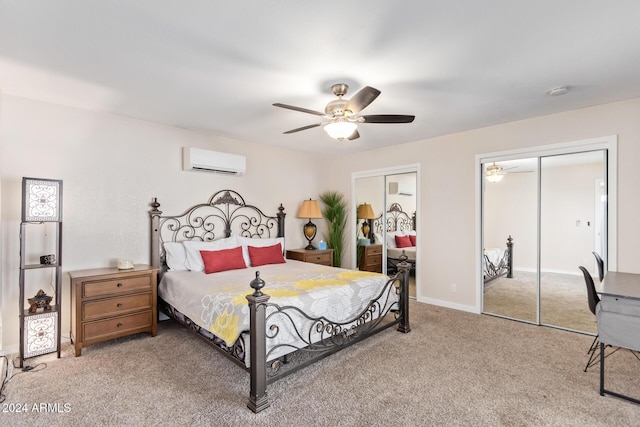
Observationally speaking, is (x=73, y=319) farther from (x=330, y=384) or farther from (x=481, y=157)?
(x=481, y=157)

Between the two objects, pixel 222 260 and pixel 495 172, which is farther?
pixel 495 172

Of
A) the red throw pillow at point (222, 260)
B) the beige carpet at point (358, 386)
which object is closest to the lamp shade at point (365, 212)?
the red throw pillow at point (222, 260)

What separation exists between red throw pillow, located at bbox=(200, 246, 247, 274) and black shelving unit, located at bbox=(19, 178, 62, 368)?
4.65 ft

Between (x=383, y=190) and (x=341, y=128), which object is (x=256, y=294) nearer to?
(x=341, y=128)

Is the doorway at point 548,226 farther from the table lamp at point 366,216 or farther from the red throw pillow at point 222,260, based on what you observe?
the red throw pillow at point 222,260

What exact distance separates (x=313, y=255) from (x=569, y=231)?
352cm

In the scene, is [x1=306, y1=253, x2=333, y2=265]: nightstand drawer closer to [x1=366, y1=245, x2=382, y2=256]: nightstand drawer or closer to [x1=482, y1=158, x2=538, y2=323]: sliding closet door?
[x1=366, y1=245, x2=382, y2=256]: nightstand drawer

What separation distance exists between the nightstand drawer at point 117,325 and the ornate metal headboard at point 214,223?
766 millimetres

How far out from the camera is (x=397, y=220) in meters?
5.36

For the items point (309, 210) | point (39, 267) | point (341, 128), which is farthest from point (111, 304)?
point (309, 210)

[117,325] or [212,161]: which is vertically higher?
[212,161]

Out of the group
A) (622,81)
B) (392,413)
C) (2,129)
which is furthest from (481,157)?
(2,129)

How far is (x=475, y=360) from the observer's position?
2.94 metres

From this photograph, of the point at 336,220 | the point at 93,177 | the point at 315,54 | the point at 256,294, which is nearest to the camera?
the point at 256,294
